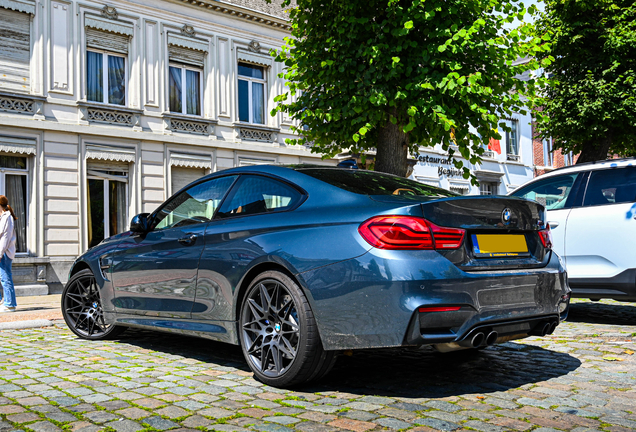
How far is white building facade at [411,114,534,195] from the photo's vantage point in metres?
26.3

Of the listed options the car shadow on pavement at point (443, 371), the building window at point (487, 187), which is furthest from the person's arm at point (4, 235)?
the building window at point (487, 187)

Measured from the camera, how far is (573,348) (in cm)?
558

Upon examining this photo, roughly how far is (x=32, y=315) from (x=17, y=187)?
668 centimetres

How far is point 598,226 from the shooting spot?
22.6 ft

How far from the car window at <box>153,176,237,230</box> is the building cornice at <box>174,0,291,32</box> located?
13135mm

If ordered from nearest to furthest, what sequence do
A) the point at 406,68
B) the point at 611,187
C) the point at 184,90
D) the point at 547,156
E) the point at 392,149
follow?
1. the point at 611,187
2. the point at 406,68
3. the point at 392,149
4. the point at 184,90
5. the point at 547,156

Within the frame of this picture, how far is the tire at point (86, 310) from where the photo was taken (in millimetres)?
6121

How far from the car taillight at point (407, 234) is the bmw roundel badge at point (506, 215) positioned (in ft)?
1.51

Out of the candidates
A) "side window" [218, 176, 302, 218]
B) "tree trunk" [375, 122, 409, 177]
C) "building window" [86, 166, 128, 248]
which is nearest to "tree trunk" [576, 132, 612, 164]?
"tree trunk" [375, 122, 409, 177]

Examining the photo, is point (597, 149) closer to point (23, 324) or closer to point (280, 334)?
point (23, 324)

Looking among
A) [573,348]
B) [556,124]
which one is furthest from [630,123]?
[573,348]

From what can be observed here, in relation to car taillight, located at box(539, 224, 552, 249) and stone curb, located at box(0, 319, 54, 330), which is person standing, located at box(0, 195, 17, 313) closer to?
stone curb, located at box(0, 319, 54, 330)

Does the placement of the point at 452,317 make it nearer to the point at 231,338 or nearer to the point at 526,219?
the point at 526,219

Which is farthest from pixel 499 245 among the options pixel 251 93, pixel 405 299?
A: pixel 251 93
